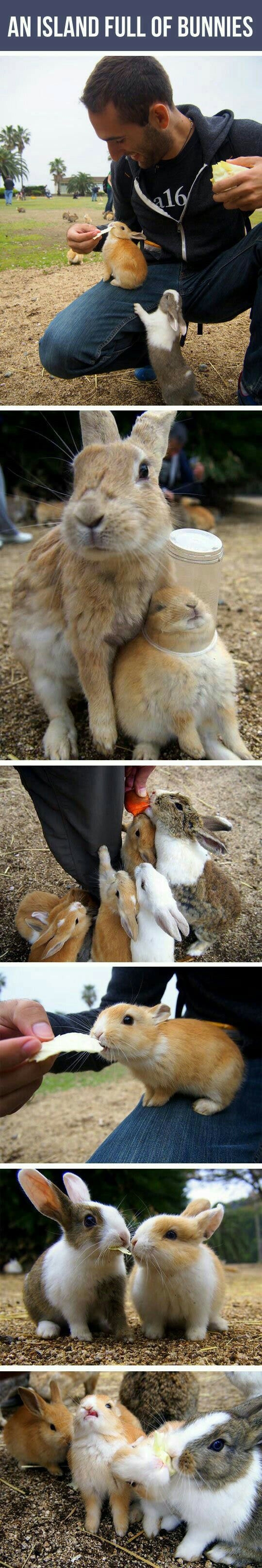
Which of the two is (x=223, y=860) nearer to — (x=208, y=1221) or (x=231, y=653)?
(x=231, y=653)

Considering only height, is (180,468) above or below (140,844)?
above

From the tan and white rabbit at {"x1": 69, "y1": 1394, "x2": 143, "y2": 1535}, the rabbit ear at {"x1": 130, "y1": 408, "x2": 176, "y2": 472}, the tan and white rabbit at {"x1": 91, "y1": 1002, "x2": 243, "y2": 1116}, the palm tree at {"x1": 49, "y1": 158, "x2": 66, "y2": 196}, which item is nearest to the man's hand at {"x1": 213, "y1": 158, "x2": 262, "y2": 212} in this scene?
the palm tree at {"x1": 49, "y1": 158, "x2": 66, "y2": 196}

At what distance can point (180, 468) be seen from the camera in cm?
217

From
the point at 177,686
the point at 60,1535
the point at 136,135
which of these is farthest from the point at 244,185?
the point at 60,1535

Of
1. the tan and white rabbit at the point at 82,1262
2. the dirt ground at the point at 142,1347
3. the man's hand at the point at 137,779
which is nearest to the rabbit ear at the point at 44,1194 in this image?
the tan and white rabbit at the point at 82,1262

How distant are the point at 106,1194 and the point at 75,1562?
0.73 m

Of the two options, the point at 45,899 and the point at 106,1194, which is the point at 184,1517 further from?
the point at 45,899

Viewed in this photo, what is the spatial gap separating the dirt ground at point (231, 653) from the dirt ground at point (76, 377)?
1.02 feet

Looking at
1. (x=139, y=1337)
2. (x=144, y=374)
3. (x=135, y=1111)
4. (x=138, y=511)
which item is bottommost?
(x=139, y=1337)

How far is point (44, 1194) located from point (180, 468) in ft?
5.41

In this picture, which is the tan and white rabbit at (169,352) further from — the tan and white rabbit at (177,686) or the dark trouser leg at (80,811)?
the dark trouser leg at (80,811)

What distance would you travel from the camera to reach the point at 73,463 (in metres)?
1.79
